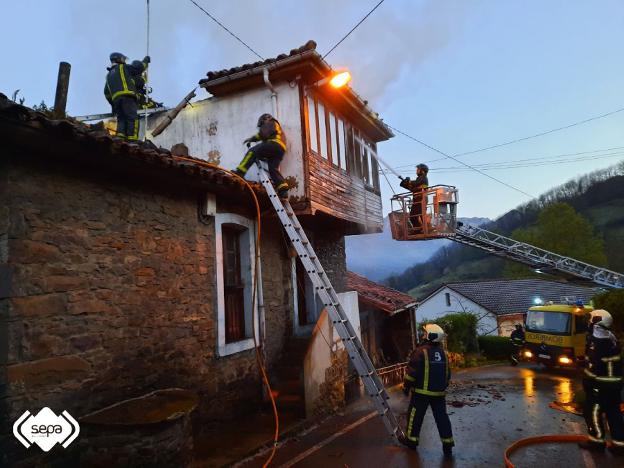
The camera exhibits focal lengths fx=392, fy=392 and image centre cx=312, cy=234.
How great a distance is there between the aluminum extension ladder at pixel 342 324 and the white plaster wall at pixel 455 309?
26733 mm

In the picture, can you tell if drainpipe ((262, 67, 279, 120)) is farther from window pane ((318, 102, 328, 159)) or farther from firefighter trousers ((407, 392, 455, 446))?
firefighter trousers ((407, 392, 455, 446))

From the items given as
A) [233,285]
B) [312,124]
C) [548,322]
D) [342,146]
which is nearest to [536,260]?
[548,322]

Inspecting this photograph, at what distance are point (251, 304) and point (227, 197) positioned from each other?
211 centimetres

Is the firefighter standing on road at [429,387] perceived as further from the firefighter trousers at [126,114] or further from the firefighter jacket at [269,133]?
the firefighter trousers at [126,114]

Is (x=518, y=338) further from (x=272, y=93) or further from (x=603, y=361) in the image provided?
(x=272, y=93)

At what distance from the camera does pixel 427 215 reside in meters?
11.0

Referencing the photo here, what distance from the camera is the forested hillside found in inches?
1944

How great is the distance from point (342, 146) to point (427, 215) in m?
3.10

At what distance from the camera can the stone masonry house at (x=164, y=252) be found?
4.04m

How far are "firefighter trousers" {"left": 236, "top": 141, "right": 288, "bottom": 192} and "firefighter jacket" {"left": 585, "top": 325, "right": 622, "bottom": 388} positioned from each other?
215 inches

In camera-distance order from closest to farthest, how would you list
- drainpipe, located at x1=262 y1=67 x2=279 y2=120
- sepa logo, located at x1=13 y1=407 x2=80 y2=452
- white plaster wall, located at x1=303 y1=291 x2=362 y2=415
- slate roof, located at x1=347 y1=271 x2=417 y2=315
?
sepa logo, located at x1=13 y1=407 x2=80 y2=452 < white plaster wall, located at x1=303 y1=291 x2=362 y2=415 < drainpipe, located at x1=262 y1=67 x2=279 y2=120 < slate roof, located at x1=347 y1=271 x2=417 y2=315

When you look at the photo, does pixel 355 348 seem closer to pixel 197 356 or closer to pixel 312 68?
pixel 197 356

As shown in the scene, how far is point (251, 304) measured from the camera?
760cm

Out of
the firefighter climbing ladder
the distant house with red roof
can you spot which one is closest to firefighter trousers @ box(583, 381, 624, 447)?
the distant house with red roof
